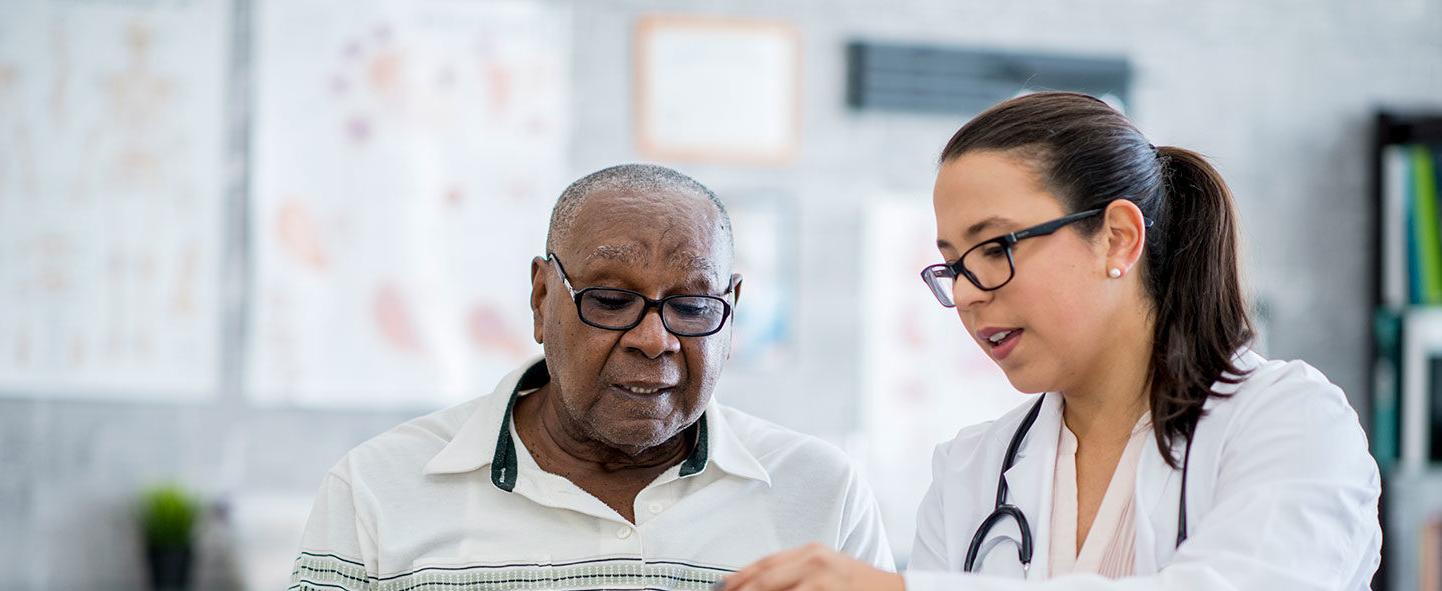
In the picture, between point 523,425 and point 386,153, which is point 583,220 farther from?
point 386,153

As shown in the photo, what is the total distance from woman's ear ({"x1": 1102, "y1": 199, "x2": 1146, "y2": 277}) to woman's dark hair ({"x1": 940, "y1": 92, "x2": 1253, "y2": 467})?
0.05 feet

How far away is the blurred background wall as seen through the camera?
3.38 metres

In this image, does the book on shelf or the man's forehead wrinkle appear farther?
the book on shelf

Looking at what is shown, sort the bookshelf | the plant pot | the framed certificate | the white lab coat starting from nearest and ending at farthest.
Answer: the white lab coat, the plant pot, the framed certificate, the bookshelf

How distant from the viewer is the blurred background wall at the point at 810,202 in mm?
3377

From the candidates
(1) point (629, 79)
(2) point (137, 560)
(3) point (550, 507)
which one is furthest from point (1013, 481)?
(2) point (137, 560)

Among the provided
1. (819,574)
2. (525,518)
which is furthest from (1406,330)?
(819,574)

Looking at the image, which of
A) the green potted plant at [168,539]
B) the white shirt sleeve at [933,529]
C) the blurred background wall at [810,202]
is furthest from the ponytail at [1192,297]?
the green potted plant at [168,539]

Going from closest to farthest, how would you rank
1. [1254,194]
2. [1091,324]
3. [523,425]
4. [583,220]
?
[1091,324], [583,220], [523,425], [1254,194]

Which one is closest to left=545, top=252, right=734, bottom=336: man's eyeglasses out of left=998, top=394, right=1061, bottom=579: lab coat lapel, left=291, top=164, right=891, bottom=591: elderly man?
left=291, top=164, right=891, bottom=591: elderly man

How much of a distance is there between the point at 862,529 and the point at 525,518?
491 mm

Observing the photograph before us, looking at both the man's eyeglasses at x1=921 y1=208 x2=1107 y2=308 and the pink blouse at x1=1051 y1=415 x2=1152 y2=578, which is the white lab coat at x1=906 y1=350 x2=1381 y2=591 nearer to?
the pink blouse at x1=1051 y1=415 x2=1152 y2=578

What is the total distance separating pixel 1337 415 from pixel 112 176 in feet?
9.91

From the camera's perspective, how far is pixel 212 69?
11.3 feet
